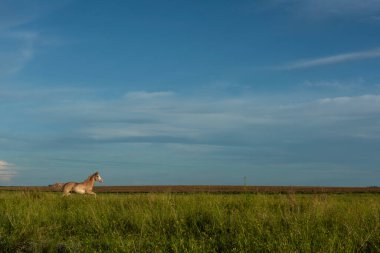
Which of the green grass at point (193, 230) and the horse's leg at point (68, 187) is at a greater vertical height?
the horse's leg at point (68, 187)

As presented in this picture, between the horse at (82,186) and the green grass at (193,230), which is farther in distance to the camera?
the horse at (82,186)

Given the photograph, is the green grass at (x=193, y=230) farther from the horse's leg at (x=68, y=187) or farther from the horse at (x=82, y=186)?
the horse's leg at (x=68, y=187)

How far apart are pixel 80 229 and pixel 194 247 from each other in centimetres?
435

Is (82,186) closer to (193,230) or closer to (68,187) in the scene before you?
(68,187)

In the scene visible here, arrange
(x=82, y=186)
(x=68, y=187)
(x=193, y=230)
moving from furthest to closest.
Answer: (x=82, y=186) → (x=68, y=187) → (x=193, y=230)

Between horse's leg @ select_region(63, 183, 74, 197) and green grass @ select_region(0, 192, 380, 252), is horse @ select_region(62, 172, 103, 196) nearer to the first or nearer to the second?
→ horse's leg @ select_region(63, 183, 74, 197)

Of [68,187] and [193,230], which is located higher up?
[68,187]

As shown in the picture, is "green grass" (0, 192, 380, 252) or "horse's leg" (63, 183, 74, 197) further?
"horse's leg" (63, 183, 74, 197)

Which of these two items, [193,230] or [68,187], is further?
[68,187]

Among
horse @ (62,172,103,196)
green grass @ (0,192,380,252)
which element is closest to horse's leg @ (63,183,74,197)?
horse @ (62,172,103,196)

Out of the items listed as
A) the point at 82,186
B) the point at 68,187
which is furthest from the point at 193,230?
the point at 68,187

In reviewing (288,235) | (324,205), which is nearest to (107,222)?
(288,235)

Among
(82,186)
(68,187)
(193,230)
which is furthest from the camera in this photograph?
(82,186)

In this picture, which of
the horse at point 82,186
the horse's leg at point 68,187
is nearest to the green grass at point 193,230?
the horse at point 82,186
